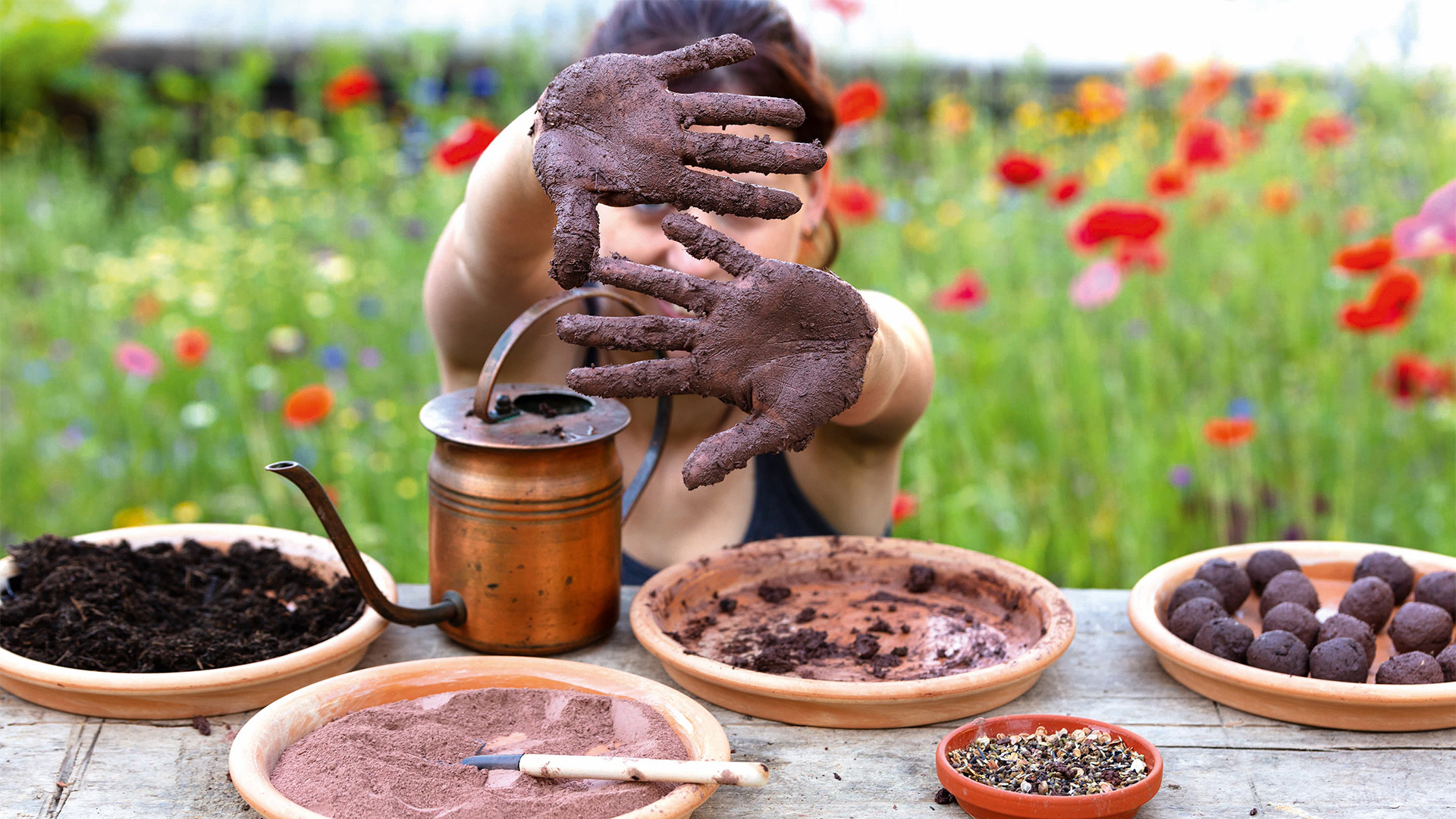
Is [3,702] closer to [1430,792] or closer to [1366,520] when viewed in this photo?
[1430,792]

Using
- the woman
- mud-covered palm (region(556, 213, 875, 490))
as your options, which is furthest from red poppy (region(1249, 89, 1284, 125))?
mud-covered palm (region(556, 213, 875, 490))

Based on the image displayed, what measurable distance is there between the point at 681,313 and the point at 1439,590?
0.93m

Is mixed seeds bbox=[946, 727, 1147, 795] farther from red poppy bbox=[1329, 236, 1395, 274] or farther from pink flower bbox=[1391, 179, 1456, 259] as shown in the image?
red poppy bbox=[1329, 236, 1395, 274]

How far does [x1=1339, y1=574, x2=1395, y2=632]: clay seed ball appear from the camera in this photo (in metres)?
1.38

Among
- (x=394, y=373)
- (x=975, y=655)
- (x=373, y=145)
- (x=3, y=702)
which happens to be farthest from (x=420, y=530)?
(x=373, y=145)

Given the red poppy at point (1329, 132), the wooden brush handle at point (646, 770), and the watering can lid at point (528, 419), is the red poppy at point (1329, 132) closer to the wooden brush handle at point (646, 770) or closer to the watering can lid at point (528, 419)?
the watering can lid at point (528, 419)

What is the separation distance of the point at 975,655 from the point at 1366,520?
5.50 feet

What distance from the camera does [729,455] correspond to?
1.05 meters

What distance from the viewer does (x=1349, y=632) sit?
128 cm

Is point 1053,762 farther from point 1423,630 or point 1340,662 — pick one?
point 1423,630

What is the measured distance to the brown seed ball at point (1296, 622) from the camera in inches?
51.1

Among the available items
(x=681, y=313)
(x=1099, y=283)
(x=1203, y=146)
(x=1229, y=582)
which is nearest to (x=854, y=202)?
(x=1099, y=283)

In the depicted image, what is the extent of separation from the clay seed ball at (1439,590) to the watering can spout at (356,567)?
1065mm

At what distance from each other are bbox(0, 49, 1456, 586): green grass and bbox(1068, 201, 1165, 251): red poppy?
1.47 feet
